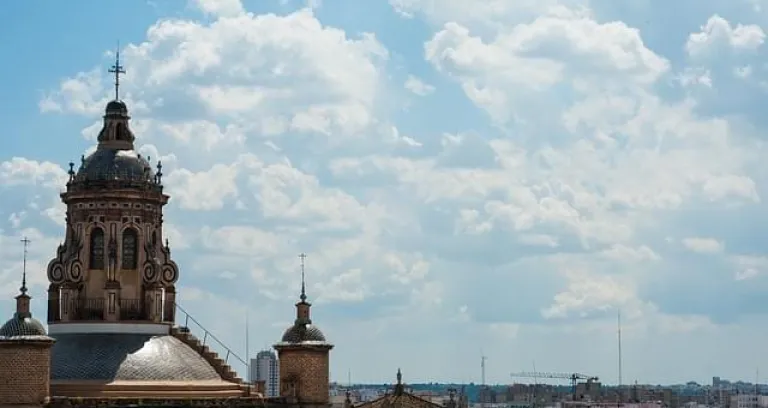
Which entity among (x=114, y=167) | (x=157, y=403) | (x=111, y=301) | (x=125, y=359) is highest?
(x=114, y=167)

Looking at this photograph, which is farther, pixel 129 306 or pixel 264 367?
pixel 264 367

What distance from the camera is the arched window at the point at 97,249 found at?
7744 centimetres

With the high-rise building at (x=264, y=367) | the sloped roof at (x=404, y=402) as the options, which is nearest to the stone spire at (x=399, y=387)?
the sloped roof at (x=404, y=402)

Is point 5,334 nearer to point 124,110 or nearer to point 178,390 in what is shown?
point 178,390

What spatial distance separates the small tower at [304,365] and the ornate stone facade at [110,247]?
570cm

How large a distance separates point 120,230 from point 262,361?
288 feet

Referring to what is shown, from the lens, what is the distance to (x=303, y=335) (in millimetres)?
76812

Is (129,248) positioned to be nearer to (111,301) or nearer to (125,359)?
(111,301)

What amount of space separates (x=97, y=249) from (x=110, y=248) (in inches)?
30.6

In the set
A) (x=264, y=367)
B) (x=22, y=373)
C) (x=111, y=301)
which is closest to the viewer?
(x=22, y=373)

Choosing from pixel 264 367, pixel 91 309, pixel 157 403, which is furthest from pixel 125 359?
pixel 264 367

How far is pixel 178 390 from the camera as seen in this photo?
240ft

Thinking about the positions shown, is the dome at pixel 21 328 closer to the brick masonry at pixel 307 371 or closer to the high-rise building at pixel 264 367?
the brick masonry at pixel 307 371

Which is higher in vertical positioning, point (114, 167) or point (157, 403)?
point (114, 167)
